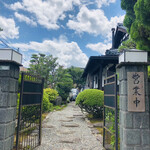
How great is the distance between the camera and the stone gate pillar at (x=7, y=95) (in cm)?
248

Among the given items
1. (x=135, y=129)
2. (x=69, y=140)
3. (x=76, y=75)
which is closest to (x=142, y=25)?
(x=135, y=129)

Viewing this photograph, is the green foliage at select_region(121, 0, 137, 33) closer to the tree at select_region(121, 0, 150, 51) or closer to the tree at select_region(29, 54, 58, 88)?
the tree at select_region(121, 0, 150, 51)

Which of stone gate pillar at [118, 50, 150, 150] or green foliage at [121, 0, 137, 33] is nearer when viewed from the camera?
stone gate pillar at [118, 50, 150, 150]

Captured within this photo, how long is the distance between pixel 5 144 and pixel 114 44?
45.4ft

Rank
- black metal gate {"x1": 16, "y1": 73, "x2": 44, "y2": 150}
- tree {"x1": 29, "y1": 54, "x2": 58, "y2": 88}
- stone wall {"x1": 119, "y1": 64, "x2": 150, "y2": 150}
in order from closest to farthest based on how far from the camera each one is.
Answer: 1. stone wall {"x1": 119, "y1": 64, "x2": 150, "y2": 150}
2. black metal gate {"x1": 16, "y1": 73, "x2": 44, "y2": 150}
3. tree {"x1": 29, "y1": 54, "x2": 58, "y2": 88}

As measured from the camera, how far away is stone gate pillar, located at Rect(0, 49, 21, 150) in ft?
8.13

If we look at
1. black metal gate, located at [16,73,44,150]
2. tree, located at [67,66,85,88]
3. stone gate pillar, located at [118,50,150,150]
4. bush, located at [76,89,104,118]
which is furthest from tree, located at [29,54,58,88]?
tree, located at [67,66,85,88]

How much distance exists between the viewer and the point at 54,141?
4.02 m

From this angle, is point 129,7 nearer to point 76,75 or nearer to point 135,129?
point 135,129

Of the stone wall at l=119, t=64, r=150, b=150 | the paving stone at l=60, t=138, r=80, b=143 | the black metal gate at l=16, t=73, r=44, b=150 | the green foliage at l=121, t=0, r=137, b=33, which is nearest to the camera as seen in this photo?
the stone wall at l=119, t=64, r=150, b=150

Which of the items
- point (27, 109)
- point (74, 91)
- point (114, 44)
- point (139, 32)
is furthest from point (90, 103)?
point (74, 91)

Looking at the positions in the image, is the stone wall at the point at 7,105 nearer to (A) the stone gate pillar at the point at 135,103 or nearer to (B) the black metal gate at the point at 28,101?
(B) the black metal gate at the point at 28,101

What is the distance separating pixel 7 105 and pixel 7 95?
19 cm

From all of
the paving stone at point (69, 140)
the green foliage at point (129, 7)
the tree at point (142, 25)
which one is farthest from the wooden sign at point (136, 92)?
the green foliage at point (129, 7)
